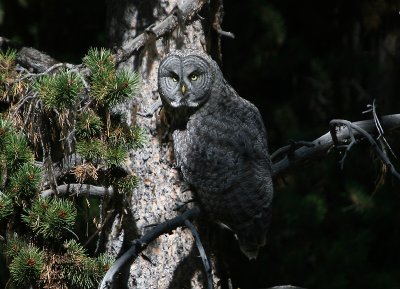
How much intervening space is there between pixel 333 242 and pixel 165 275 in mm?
1691

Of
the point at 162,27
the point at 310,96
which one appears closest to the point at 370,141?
the point at 162,27

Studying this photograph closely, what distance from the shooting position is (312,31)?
5930 mm

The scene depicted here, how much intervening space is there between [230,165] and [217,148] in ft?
0.30

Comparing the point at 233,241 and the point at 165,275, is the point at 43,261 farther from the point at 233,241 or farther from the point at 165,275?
the point at 233,241

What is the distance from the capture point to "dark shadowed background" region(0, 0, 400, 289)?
16.9ft

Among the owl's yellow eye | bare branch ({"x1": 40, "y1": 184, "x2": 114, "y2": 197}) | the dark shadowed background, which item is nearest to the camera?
bare branch ({"x1": 40, "y1": 184, "x2": 114, "y2": 197})

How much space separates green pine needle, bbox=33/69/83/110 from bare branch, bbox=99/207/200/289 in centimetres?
59

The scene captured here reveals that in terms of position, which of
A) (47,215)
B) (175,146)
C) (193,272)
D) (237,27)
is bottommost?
(193,272)

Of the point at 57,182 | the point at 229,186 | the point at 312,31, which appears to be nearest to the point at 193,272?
the point at 229,186

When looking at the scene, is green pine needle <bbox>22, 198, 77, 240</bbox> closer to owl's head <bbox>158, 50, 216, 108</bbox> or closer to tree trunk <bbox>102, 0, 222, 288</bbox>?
tree trunk <bbox>102, 0, 222, 288</bbox>

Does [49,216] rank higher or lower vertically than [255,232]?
higher

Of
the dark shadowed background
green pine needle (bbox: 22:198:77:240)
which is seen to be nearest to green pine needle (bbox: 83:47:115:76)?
green pine needle (bbox: 22:198:77:240)

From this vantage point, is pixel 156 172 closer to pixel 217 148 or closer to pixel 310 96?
pixel 217 148

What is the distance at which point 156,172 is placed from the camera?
3832mm
